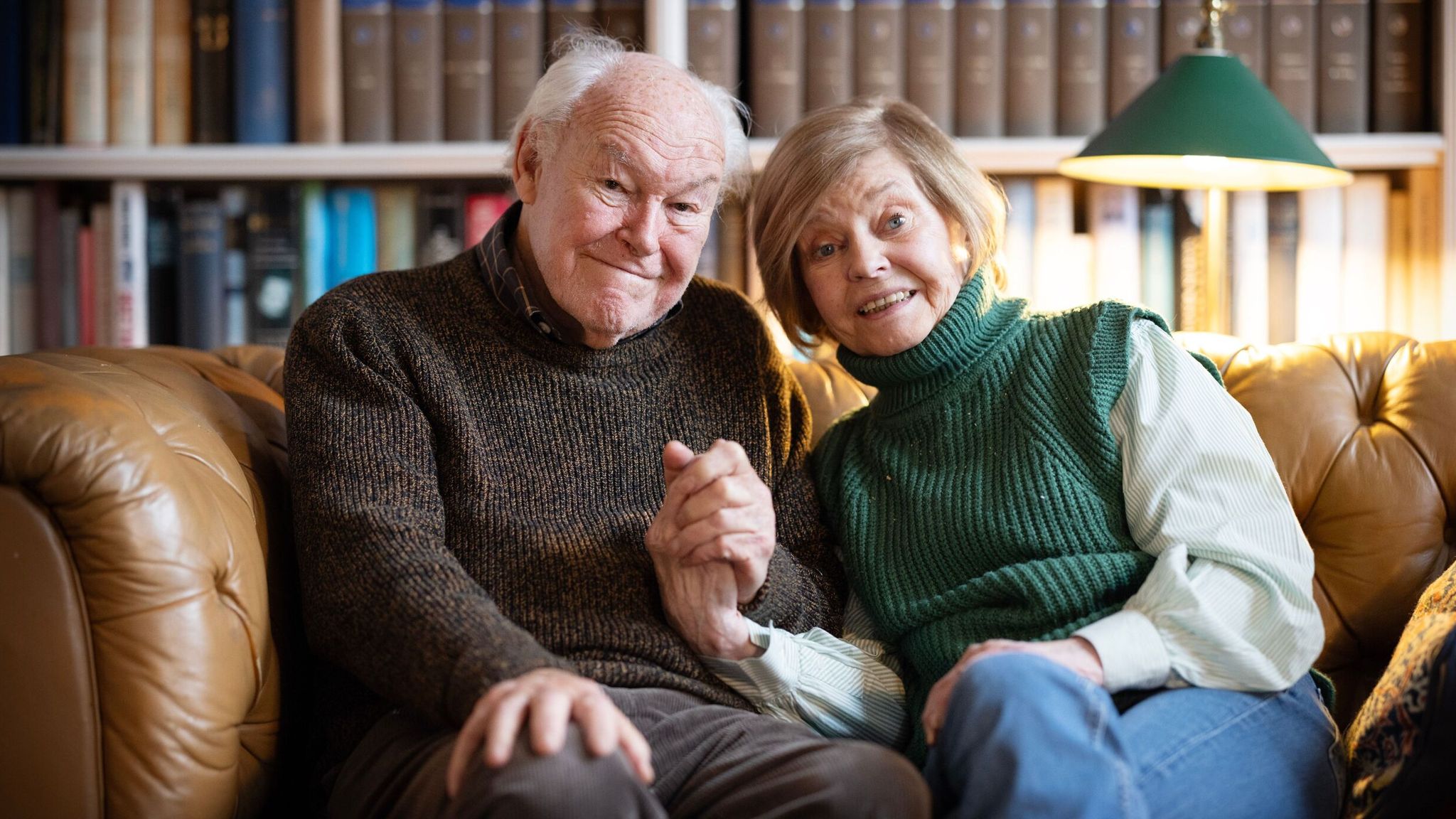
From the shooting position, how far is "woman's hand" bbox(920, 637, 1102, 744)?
1.04m

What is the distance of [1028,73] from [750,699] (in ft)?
3.84

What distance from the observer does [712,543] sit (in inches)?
43.6

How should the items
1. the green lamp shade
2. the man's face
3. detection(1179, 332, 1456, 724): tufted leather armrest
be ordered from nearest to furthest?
the man's face, detection(1179, 332, 1456, 724): tufted leather armrest, the green lamp shade

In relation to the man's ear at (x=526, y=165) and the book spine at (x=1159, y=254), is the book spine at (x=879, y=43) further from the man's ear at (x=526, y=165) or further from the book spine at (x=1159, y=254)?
the man's ear at (x=526, y=165)

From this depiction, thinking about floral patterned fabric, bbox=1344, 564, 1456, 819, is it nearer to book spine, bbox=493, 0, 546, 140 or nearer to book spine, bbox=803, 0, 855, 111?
book spine, bbox=803, 0, 855, 111

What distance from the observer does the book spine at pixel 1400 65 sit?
186 cm

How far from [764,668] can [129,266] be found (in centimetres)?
136

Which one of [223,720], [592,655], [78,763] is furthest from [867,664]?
[78,763]

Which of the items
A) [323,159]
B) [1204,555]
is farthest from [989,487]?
[323,159]

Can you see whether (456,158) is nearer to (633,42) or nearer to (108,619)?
(633,42)

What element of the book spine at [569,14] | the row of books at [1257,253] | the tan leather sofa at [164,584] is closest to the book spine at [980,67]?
the row of books at [1257,253]

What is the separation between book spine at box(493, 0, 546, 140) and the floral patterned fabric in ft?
4.75

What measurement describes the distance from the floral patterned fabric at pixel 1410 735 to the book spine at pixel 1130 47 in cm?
104

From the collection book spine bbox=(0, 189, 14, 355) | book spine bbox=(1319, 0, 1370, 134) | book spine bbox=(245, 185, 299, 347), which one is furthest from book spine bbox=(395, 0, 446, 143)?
book spine bbox=(1319, 0, 1370, 134)
